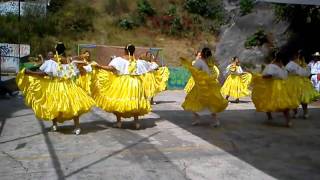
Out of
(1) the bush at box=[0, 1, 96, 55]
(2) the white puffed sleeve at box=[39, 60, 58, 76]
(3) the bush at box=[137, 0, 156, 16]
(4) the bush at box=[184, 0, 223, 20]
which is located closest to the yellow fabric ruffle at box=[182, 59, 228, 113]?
(2) the white puffed sleeve at box=[39, 60, 58, 76]

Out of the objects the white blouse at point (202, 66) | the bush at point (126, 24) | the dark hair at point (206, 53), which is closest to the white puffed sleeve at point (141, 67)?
the white blouse at point (202, 66)

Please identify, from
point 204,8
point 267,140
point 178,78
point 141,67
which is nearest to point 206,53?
point 141,67

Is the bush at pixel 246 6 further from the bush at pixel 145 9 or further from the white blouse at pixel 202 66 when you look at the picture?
the white blouse at pixel 202 66

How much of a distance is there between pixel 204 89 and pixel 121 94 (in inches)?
73.5

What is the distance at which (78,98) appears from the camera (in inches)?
391

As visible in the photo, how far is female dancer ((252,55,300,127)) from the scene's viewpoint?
11.4m

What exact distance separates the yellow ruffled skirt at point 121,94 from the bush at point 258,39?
17651 mm

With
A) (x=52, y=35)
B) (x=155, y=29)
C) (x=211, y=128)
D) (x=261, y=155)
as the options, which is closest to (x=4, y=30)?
(x=52, y=35)

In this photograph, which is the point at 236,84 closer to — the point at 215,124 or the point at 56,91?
the point at 215,124

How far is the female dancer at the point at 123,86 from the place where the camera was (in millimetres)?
10305

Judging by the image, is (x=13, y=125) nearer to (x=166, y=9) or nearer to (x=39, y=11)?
(x=39, y=11)

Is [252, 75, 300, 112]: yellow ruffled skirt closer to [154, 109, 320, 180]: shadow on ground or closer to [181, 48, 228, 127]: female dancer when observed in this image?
[154, 109, 320, 180]: shadow on ground

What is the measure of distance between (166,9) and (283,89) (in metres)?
28.1

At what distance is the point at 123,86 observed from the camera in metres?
10.3
